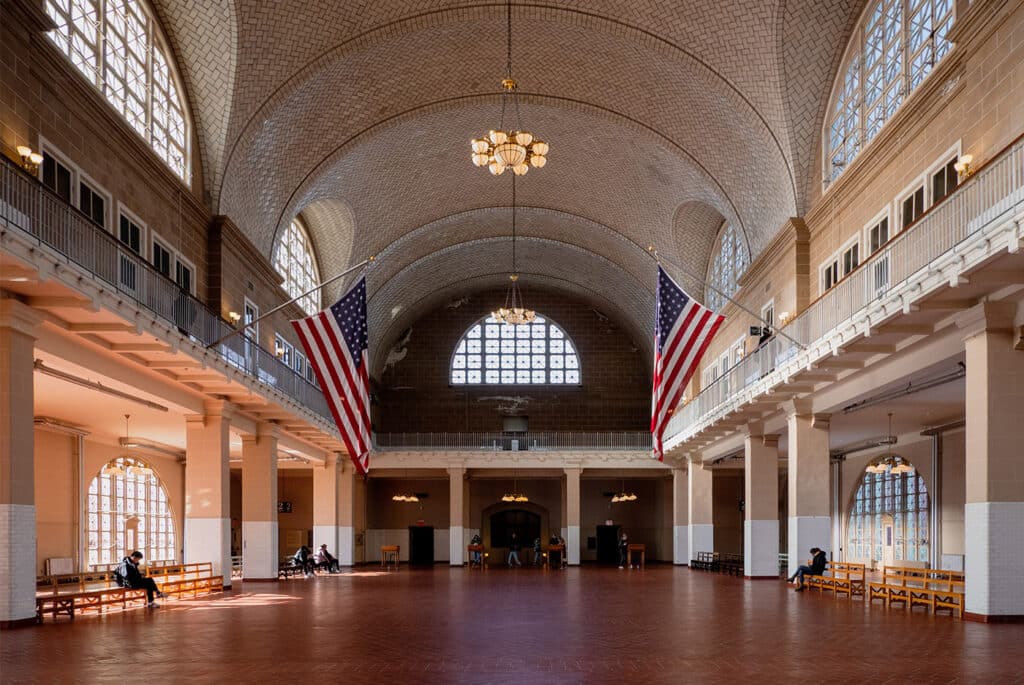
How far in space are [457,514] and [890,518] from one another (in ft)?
53.7

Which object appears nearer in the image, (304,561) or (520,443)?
(304,561)

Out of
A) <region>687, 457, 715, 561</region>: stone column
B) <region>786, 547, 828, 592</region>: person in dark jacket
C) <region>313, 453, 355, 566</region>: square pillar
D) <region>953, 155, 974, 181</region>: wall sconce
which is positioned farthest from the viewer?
<region>313, 453, 355, 566</region>: square pillar

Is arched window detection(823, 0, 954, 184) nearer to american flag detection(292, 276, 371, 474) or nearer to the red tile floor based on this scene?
the red tile floor

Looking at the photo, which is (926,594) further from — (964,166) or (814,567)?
(964,166)

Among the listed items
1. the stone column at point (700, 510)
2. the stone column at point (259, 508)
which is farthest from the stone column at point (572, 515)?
the stone column at point (259, 508)

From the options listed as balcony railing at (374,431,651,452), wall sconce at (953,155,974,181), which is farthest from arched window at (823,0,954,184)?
balcony railing at (374,431,651,452)

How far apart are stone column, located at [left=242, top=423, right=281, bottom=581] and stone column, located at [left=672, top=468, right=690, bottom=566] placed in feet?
60.0

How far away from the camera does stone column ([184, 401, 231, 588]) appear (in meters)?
25.4

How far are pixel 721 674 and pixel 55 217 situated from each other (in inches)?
435

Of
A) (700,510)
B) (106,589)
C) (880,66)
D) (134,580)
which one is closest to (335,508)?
(700,510)

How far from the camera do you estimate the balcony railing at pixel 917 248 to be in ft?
44.5

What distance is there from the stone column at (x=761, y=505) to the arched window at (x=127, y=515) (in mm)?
17211

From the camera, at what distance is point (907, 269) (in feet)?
54.0

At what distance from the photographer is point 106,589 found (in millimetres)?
22297
